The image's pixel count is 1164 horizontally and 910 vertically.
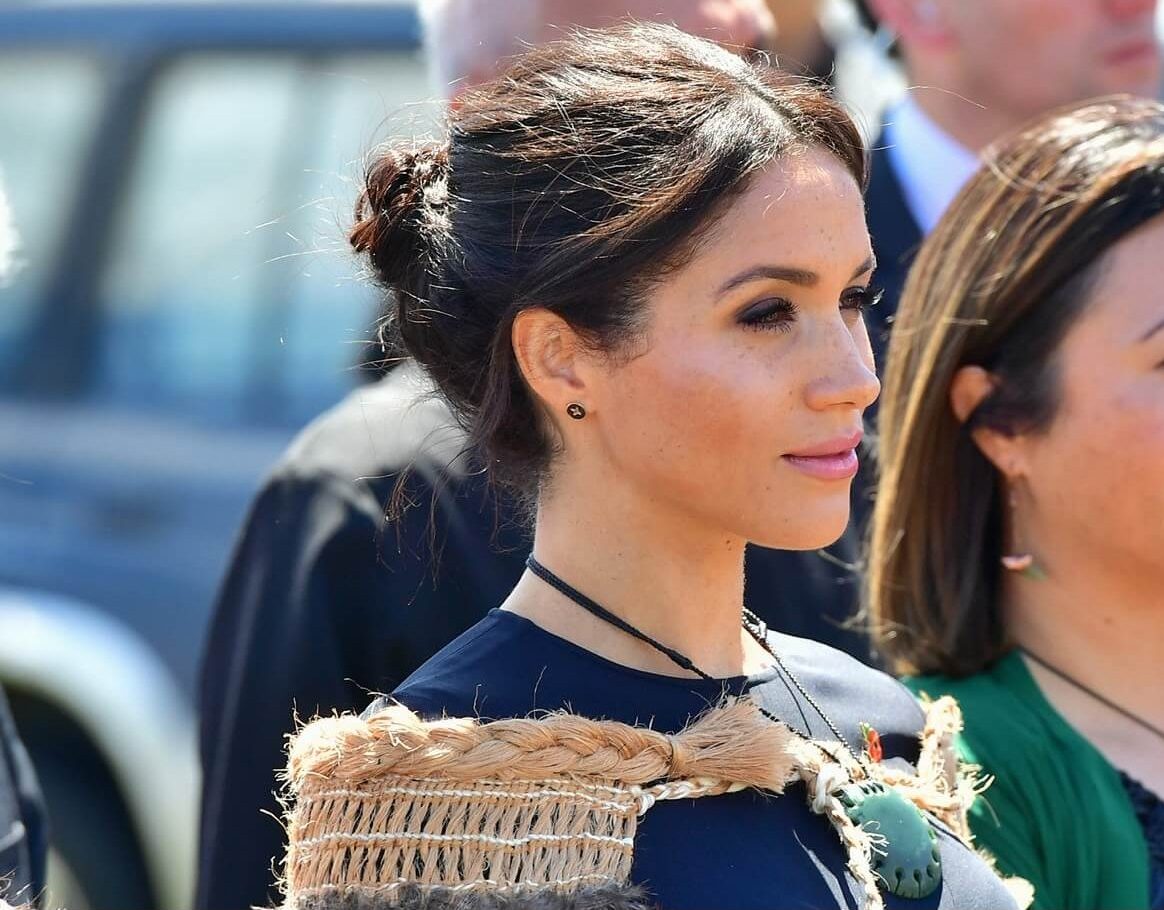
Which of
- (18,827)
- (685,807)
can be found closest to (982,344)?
(685,807)

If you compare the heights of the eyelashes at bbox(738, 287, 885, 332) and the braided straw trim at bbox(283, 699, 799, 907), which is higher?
the eyelashes at bbox(738, 287, 885, 332)

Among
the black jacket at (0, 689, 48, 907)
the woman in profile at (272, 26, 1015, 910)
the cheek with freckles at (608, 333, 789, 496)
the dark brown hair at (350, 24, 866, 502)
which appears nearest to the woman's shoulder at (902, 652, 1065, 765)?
the woman in profile at (272, 26, 1015, 910)

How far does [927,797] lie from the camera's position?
2.07m

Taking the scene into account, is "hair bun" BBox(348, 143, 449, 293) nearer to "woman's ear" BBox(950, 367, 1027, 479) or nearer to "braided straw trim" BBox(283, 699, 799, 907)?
"braided straw trim" BBox(283, 699, 799, 907)

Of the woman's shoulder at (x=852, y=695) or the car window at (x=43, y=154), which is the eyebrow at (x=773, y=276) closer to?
the woman's shoulder at (x=852, y=695)

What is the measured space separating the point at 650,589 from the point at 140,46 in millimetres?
3334

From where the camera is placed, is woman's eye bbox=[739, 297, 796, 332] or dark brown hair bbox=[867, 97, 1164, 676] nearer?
woman's eye bbox=[739, 297, 796, 332]

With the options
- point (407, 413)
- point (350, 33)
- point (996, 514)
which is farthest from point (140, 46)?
point (996, 514)

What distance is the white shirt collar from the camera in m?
3.38

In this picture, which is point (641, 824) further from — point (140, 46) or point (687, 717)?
point (140, 46)

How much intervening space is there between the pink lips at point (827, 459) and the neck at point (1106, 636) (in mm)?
763

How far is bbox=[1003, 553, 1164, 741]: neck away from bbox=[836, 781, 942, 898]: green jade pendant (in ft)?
2.14

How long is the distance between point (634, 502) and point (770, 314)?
245mm

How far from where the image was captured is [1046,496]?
8.49ft
